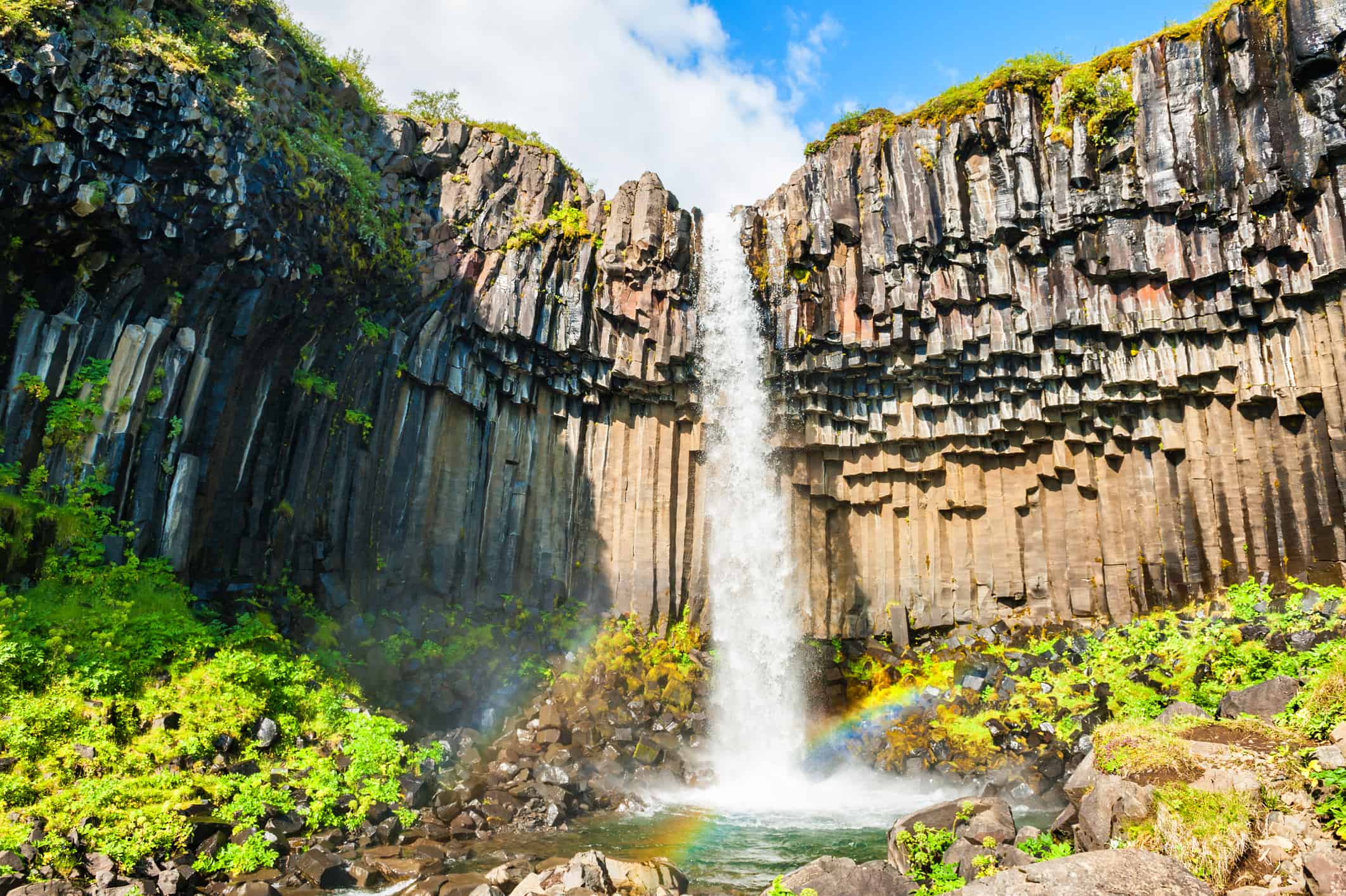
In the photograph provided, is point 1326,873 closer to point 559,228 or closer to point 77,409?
point 77,409

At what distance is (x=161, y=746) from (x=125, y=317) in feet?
23.1

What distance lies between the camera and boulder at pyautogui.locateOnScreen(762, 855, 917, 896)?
784 cm

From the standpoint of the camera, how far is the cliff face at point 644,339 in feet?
43.2

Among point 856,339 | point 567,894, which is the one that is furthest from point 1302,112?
point 567,894

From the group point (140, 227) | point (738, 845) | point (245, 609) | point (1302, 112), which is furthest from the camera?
point (1302, 112)

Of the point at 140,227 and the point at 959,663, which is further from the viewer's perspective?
the point at 959,663

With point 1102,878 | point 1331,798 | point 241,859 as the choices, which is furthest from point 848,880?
point 241,859

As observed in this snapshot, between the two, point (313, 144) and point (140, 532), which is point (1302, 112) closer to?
point (313, 144)

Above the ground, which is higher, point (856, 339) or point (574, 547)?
point (856, 339)

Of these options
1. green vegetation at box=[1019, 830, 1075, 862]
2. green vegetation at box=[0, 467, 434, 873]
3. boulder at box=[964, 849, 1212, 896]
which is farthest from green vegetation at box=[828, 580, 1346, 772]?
green vegetation at box=[0, 467, 434, 873]

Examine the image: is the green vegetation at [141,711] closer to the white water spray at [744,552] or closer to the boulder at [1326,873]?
the white water spray at [744,552]

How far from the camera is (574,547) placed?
20.2 meters

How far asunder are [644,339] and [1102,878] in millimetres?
15768

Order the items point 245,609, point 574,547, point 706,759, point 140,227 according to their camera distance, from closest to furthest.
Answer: point 140,227, point 245,609, point 706,759, point 574,547
